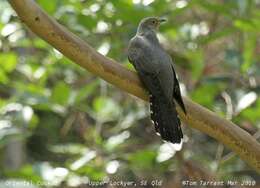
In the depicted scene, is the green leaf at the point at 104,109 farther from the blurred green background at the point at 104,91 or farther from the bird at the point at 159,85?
the bird at the point at 159,85

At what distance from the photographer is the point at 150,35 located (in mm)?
4672

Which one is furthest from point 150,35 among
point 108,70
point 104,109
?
point 108,70

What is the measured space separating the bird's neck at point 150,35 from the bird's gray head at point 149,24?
0.10 feet

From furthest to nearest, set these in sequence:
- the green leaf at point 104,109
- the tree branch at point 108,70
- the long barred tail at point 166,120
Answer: the green leaf at point 104,109 → the long barred tail at point 166,120 → the tree branch at point 108,70

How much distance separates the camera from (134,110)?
5512mm

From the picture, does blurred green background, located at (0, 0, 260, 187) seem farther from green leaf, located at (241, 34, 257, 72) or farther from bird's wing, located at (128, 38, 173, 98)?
bird's wing, located at (128, 38, 173, 98)

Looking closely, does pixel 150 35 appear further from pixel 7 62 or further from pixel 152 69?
pixel 7 62

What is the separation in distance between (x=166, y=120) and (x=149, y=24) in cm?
132

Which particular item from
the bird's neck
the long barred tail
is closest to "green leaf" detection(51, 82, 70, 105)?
the bird's neck

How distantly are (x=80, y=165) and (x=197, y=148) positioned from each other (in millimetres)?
2154

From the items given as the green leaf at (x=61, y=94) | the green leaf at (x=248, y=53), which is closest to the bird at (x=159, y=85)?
the green leaf at (x=61, y=94)

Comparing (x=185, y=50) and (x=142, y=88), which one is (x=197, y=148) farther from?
(x=142, y=88)

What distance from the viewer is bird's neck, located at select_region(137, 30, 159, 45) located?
4504mm

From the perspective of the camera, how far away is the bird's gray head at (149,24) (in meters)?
4.86
